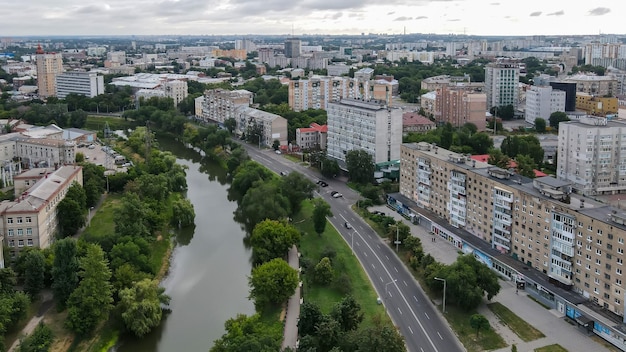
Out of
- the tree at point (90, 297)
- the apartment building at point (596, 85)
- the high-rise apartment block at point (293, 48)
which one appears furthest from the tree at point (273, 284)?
the high-rise apartment block at point (293, 48)

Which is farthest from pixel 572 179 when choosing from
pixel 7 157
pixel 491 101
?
pixel 7 157

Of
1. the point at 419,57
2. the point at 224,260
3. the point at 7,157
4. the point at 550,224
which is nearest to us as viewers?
the point at 550,224

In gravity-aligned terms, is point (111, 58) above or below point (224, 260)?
above

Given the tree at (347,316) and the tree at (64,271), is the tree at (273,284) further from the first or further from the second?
the tree at (64,271)

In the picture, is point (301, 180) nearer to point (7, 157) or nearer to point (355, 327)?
point (355, 327)

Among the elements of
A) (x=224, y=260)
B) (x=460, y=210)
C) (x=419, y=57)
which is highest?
(x=419, y=57)

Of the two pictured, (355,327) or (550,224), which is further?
(550,224)

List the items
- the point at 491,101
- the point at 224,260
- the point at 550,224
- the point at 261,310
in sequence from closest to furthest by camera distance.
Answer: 1. the point at 261,310
2. the point at 550,224
3. the point at 224,260
4. the point at 491,101
